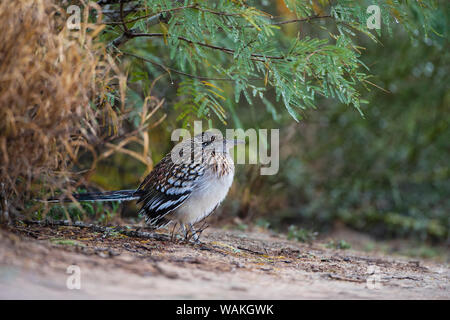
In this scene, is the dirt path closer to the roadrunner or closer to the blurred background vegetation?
the roadrunner

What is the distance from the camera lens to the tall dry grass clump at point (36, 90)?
2.93 metres

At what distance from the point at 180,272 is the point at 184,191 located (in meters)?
1.41

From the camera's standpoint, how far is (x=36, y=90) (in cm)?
303

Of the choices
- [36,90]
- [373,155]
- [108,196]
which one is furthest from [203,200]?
[373,155]

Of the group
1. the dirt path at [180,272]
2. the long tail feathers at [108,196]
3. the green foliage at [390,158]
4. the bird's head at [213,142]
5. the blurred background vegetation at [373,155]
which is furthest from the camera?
the green foliage at [390,158]

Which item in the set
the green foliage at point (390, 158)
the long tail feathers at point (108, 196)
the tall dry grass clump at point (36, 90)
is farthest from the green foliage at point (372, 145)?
the tall dry grass clump at point (36, 90)

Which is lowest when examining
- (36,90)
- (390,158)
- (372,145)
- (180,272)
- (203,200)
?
(180,272)

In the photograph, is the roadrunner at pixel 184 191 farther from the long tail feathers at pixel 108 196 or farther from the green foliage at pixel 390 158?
the green foliage at pixel 390 158

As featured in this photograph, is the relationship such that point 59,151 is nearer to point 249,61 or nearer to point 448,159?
point 249,61

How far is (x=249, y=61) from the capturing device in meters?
4.00

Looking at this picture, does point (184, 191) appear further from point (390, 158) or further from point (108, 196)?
point (390, 158)

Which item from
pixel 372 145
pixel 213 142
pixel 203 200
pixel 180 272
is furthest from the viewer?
pixel 372 145

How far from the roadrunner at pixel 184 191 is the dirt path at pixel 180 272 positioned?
31cm
